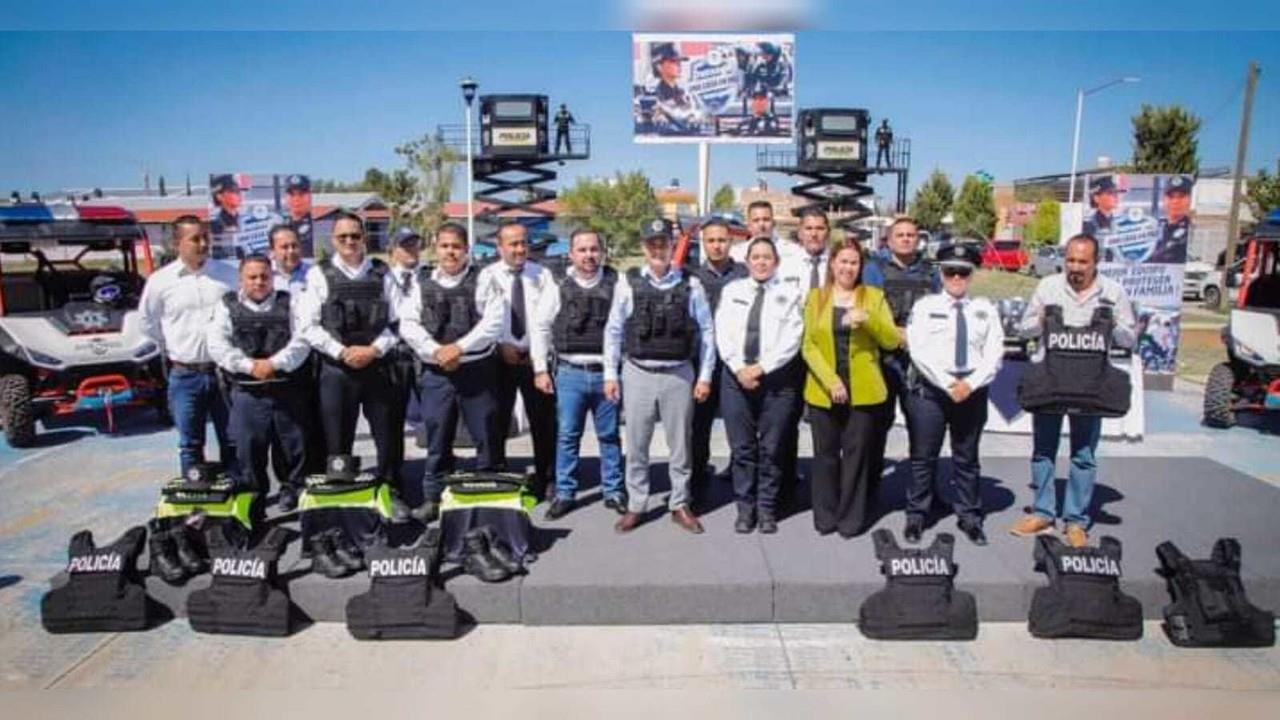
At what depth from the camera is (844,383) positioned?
4527mm

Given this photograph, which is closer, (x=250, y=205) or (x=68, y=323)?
(x=68, y=323)

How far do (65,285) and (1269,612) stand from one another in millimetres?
10984

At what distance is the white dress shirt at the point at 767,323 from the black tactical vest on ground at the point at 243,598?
2.60m

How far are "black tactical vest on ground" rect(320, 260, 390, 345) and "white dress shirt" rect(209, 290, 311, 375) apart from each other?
0.21 metres

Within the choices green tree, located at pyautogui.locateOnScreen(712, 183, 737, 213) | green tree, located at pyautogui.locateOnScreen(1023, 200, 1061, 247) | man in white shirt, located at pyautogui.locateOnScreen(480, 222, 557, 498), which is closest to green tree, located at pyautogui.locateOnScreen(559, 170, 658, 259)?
green tree, located at pyautogui.locateOnScreen(712, 183, 737, 213)

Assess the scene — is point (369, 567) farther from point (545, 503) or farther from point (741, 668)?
point (741, 668)

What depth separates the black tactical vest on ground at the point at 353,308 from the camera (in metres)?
4.68

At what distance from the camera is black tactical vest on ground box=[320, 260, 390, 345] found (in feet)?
15.4

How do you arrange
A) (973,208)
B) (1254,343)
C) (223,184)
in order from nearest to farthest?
(1254,343) < (223,184) < (973,208)

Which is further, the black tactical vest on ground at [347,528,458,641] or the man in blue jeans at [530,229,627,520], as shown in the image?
the man in blue jeans at [530,229,627,520]

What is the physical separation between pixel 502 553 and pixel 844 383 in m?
2.08

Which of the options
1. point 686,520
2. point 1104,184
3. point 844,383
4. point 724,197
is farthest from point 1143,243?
point 724,197

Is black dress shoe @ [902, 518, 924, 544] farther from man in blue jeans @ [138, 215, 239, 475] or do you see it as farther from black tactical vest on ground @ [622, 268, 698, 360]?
man in blue jeans @ [138, 215, 239, 475]

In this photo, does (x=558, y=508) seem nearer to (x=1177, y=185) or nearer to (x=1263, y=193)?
(x=1177, y=185)
